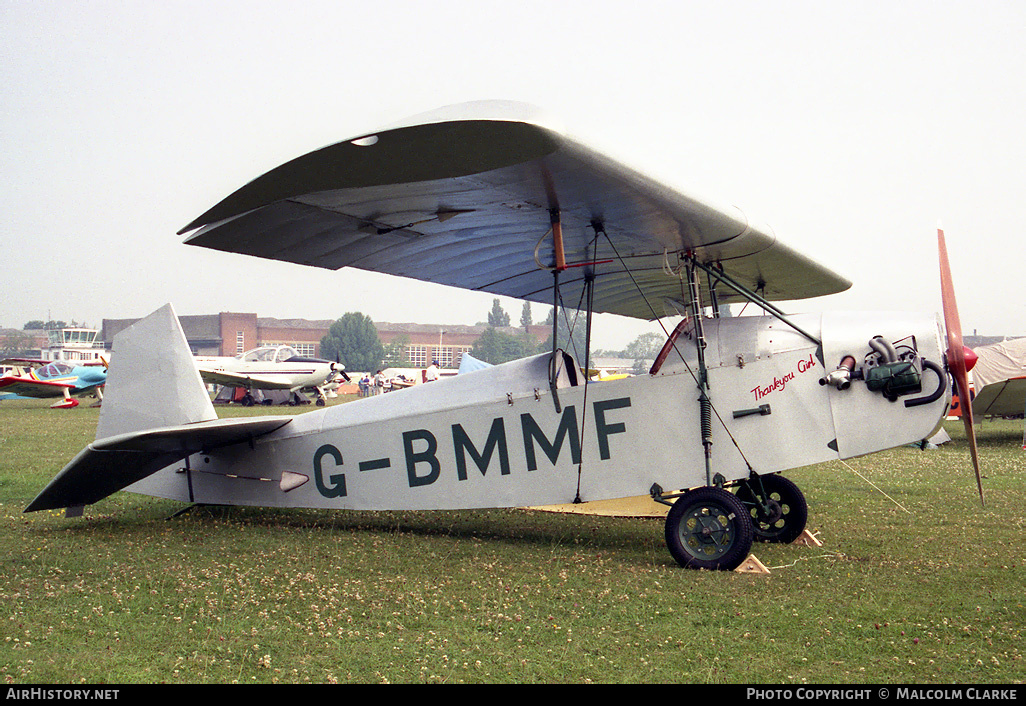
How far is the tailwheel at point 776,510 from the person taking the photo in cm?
732

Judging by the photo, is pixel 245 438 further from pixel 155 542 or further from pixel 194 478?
pixel 155 542

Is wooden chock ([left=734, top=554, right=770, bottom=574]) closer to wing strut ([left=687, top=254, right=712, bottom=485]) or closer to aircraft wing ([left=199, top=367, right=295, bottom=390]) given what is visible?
wing strut ([left=687, top=254, right=712, bottom=485])

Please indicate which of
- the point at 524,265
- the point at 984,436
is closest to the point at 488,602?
the point at 524,265

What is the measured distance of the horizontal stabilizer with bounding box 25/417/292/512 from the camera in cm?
682

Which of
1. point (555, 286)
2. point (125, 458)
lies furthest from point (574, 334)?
point (125, 458)

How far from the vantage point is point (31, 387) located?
3375 cm

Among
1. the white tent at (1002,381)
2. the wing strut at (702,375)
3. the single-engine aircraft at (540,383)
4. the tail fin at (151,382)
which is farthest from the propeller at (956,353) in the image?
the white tent at (1002,381)

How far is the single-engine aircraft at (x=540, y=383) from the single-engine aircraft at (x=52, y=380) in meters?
28.6

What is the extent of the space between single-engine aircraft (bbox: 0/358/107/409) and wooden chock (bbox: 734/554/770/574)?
32.4 m

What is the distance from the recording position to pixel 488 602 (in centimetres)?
520

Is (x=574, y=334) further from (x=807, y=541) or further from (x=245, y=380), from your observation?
(x=245, y=380)

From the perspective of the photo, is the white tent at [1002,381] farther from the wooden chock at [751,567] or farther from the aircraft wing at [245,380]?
the aircraft wing at [245,380]

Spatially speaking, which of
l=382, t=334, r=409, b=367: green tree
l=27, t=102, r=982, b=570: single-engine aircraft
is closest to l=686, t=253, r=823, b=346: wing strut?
l=27, t=102, r=982, b=570: single-engine aircraft
